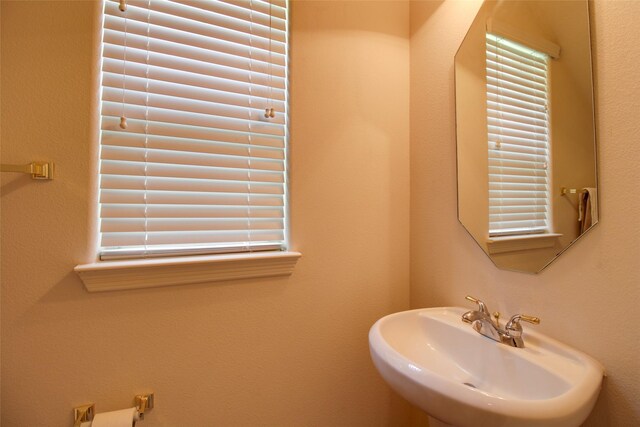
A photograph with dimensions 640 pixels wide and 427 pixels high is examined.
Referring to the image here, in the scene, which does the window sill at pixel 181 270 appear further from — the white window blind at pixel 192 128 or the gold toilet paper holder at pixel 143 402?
the gold toilet paper holder at pixel 143 402

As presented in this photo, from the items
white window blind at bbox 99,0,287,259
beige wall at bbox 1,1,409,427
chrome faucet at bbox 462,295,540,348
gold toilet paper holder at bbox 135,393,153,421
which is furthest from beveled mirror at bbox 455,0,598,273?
gold toilet paper holder at bbox 135,393,153,421

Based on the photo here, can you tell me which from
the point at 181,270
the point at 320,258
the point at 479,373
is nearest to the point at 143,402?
the point at 181,270

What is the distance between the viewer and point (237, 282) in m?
0.94

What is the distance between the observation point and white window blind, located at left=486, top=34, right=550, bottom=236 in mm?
819

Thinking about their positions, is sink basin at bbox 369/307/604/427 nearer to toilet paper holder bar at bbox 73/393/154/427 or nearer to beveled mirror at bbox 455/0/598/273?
beveled mirror at bbox 455/0/598/273

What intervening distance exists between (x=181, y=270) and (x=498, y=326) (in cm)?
101

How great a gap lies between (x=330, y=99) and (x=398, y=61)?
414 mm

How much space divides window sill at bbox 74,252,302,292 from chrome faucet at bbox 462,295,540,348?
62 cm

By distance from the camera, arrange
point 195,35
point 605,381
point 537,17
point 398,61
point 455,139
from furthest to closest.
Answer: point 398,61
point 455,139
point 195,35
point 537,17
point 605,381

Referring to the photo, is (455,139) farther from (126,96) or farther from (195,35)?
(126,96)

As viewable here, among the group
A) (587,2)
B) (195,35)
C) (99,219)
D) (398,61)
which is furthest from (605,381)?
(195,35)

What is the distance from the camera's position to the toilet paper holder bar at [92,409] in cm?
77

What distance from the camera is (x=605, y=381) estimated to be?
66cm

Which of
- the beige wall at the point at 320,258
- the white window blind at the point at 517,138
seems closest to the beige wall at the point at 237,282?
the beige wall at the point at 320,258
